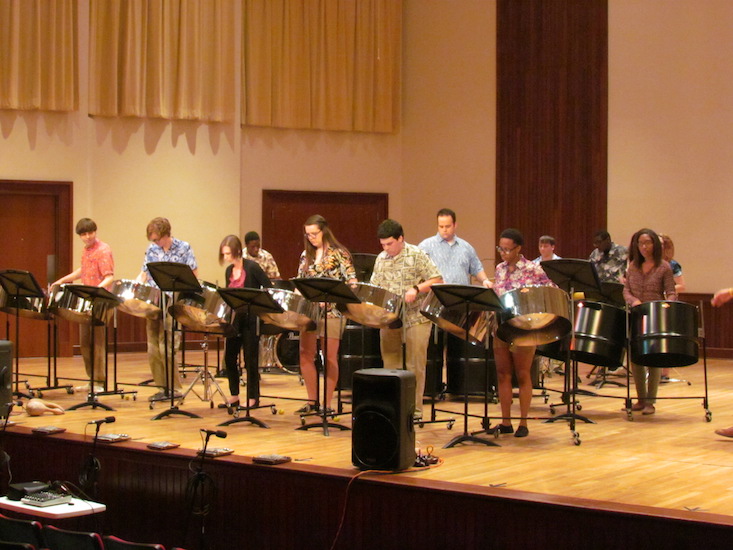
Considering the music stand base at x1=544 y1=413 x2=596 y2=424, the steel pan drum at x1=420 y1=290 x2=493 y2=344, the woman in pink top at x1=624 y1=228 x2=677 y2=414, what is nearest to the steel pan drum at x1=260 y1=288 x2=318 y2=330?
the steel pan drum at x1=420 y1=290 x2=493 y2=344

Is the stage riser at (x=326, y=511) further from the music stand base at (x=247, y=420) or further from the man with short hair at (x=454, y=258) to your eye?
the man with short hair at (x=454, y=258)

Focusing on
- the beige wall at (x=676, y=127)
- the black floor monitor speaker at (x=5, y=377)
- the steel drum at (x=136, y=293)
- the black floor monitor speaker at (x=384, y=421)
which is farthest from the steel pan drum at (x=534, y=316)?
the beige wall at (x=676, y=127)

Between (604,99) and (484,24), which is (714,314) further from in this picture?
(484,24)

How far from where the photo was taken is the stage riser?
339 cm

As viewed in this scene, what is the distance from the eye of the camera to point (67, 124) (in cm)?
876

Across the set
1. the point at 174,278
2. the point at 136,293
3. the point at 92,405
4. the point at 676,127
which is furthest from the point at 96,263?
the point at 676,127

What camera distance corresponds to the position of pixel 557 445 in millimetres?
4875

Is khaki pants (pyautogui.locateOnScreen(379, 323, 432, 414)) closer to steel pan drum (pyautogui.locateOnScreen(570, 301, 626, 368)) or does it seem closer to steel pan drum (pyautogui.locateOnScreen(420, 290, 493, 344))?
steel pan drum (pyautogui.locateOnScreen(420, 290, 493, 344))

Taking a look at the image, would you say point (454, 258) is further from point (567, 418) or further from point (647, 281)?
point (567, 418)

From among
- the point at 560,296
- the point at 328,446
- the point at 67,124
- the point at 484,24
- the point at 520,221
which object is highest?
the point at 484,24

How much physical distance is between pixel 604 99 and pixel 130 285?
5109mm

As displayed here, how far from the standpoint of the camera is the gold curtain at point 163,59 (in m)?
8.80

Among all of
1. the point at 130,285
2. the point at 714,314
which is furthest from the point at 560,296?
the point at 714,314

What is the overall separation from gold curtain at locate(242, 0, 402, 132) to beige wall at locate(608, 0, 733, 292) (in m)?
2.19
